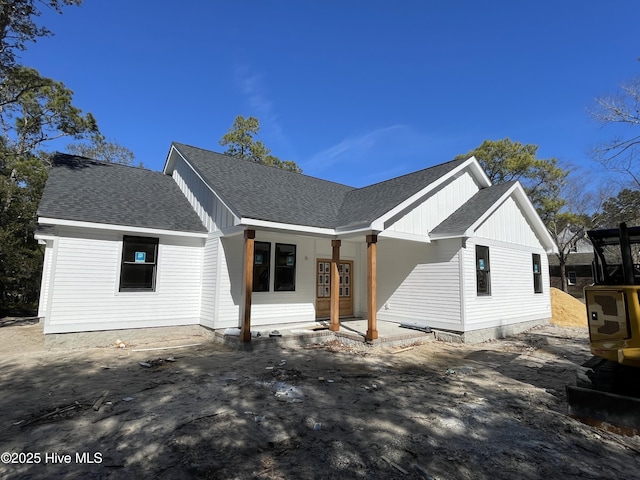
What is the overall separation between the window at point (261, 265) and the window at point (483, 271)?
665 cm

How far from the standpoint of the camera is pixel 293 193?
11938mm

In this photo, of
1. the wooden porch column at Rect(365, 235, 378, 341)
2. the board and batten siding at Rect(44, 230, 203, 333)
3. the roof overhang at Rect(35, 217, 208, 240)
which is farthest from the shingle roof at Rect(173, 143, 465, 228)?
the board and batten siding at Rect(44, 230, 203, 333)

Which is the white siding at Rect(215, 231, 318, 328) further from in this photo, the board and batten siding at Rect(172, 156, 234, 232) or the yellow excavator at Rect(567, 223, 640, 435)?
the yellow excavator at Rect(567, 223, 640, 435)

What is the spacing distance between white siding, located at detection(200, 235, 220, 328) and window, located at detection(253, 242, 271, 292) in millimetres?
1140

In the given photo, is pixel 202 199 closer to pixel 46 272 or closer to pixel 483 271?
pixel 46 272

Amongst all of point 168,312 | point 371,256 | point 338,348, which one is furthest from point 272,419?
point 168,312

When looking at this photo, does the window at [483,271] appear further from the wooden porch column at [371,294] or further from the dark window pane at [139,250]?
the dark window pane at [139,250]

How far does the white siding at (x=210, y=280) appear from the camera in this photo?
31.7 feet

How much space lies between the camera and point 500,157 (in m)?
27.0

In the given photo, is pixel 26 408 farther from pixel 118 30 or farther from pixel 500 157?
pixel 500 157

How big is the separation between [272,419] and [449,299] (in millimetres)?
7400

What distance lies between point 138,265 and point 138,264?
4 cm

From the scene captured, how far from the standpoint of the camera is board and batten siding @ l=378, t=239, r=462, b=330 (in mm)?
10109

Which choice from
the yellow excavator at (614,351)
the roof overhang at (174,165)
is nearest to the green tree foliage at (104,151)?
the roof overhang at (174,165)
